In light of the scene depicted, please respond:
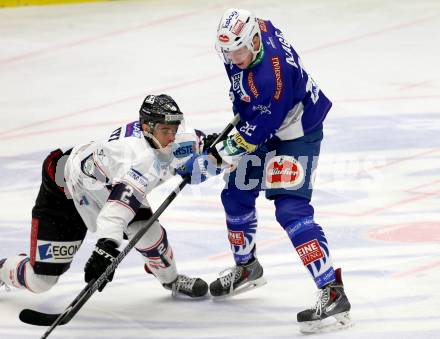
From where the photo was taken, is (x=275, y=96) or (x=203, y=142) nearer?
(x=275, y=96)

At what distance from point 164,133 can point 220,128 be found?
3.07 meters

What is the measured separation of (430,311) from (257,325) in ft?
2.36

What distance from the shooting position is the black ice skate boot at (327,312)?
15.3 ft

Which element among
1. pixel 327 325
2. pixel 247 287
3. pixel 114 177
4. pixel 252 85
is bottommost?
pixel 247 287

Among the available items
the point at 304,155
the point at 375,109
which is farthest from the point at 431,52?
the point at 304,155

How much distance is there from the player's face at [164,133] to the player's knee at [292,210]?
1.73 ft

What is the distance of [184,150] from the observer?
491cm

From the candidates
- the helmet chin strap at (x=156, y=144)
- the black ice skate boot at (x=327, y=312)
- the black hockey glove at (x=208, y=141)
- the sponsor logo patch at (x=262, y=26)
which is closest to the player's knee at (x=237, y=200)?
the black hockey glove at (x=208, y=141)

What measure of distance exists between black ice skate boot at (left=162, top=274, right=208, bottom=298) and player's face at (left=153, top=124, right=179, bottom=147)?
77cm

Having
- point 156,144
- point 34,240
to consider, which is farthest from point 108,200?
point 34,240

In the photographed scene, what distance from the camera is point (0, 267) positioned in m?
5.19

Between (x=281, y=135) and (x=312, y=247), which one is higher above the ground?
(x=281, y=135)

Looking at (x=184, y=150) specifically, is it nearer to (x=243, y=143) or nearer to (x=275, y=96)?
(x=243, y=143)

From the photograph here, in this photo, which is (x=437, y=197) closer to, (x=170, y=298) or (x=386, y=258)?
(x=386, y=258)
